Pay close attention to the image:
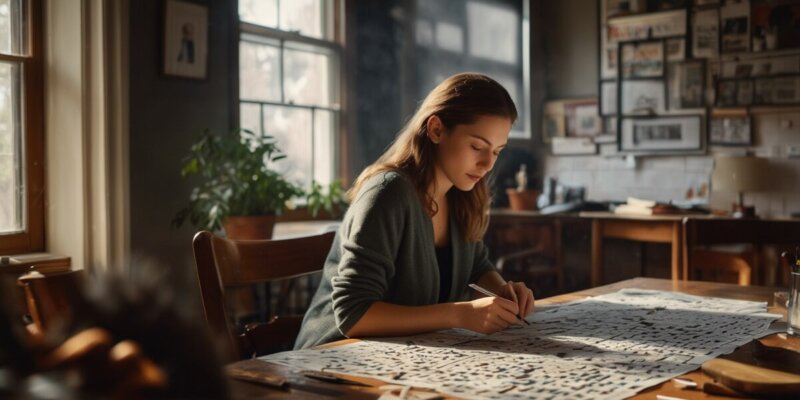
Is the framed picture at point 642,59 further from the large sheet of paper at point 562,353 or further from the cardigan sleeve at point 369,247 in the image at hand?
the cardigan sleeve at point 369,247

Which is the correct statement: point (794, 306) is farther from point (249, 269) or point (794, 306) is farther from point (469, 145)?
point (249, 269)

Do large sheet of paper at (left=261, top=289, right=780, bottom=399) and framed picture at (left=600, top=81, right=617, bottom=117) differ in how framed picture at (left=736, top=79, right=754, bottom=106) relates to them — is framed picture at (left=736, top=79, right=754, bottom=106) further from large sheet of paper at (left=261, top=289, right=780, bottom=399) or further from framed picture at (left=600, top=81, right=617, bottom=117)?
large sheet of paper at (left=261, top=289, right=780, bottom=399)

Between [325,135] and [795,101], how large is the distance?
3.28 meters

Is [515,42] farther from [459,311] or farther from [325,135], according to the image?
[459,311]

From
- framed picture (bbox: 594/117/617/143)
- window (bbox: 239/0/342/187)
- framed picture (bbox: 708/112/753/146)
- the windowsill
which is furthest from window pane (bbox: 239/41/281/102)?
framed picture (bbox: 708/112/753/146)

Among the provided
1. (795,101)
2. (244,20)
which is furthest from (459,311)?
(795,101)

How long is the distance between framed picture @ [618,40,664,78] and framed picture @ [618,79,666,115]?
0.06 m

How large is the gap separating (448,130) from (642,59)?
4.79 m

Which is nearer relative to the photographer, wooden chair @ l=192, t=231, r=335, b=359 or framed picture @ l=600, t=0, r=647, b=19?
wooden chair @ l=192, t=231, r=335, b=359

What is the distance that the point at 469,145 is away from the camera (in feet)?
5.30

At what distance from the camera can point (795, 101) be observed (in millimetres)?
5234

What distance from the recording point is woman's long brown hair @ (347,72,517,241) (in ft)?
5.26

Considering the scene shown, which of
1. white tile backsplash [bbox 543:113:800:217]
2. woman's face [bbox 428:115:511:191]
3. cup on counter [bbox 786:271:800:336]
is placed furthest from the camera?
white tile backsplash [bbox 543:113:800:217]

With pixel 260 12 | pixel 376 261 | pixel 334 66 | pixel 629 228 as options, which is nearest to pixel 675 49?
pixel 629 228
